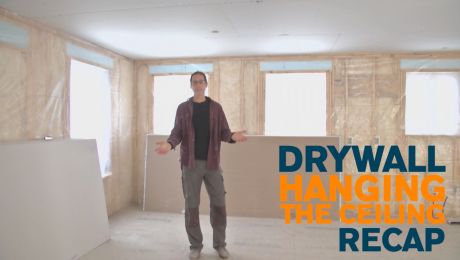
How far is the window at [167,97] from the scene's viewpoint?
455 centimetres

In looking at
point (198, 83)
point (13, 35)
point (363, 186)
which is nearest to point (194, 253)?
point (198, 83)

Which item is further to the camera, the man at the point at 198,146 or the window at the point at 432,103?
the window at the point at 432,103

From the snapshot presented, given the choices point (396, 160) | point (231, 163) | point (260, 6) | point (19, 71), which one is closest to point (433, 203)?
point (396, 160)

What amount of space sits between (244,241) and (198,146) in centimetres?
118

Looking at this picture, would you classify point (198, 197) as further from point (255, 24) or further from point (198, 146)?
point (255, 24)

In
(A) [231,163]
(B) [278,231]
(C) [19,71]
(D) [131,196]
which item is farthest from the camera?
(D) [131,196]

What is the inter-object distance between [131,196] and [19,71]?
8.06ft

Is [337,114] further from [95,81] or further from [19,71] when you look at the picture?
[19,71]

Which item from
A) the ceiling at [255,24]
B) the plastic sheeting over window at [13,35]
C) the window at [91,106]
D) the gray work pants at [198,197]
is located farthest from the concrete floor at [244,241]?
the ceiling at [255,24]

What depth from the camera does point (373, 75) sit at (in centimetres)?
418

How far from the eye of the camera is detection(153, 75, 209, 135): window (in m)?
4.55

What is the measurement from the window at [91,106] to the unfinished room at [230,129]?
0.02 m

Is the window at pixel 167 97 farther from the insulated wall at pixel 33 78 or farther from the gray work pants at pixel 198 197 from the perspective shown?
the gray work pants at pixel 198 197

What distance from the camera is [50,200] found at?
262cm
